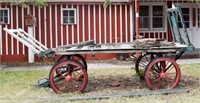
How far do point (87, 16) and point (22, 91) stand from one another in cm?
750

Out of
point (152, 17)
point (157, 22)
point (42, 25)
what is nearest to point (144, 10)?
point (152, 17)

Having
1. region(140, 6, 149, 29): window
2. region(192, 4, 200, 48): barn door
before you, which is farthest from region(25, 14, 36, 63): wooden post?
region(192, 4, 200, 48): barn door

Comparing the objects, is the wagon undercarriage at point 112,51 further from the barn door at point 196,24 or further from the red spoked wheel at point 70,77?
the barn door at point 196,24

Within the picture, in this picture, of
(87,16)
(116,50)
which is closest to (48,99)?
(116,50)

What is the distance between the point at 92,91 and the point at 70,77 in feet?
2.19

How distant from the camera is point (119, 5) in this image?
15.2 meters

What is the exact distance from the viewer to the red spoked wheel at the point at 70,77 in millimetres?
7758

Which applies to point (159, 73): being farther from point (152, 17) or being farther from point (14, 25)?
point (152, 17)

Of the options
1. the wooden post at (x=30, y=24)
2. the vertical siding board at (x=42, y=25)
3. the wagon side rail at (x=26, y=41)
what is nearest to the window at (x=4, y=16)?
the wooden post at (x=30, y=24)

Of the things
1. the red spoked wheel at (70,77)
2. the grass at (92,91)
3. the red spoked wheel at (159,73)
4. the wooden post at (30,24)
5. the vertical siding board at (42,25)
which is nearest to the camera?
the grass at (92,91)

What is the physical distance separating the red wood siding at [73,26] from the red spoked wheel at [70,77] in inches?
270

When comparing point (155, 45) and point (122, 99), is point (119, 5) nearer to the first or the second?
point (155, 45)

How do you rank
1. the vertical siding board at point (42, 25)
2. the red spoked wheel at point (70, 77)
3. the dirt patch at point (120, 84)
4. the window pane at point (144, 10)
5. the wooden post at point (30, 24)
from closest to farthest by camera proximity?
the red spoked wheel at point (70, 77), the dirt patch at point (120, 84), the wooden post at point (30, 24), the vertical siding board at point (42, 25), the window pane at point (144, 10)

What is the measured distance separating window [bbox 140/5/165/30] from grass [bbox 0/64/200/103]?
5.41m
